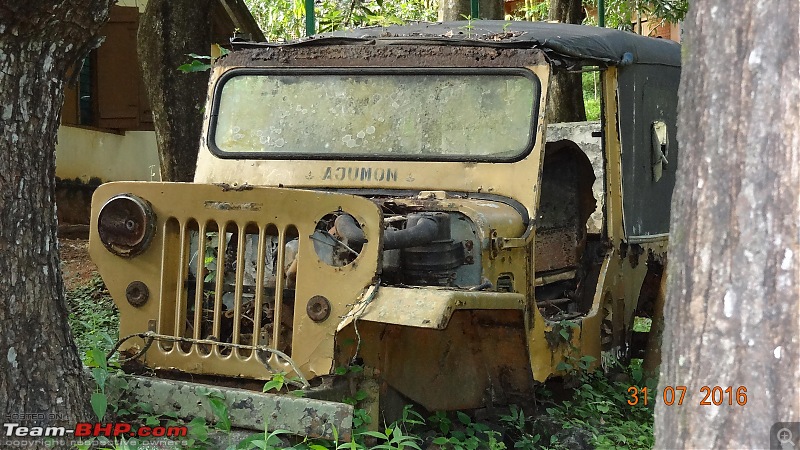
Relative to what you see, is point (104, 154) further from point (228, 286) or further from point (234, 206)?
point (234, 206)

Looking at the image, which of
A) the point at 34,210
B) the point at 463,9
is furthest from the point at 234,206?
the point at 463,9

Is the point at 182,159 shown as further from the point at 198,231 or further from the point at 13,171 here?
the point at 13,171

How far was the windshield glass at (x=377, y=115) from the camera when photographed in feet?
16.0

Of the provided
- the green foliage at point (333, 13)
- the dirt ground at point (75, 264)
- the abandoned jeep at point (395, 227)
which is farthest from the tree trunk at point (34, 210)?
the dirt ground at point (75, 264)

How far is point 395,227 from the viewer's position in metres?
4.27

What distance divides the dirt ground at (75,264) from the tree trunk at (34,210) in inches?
179

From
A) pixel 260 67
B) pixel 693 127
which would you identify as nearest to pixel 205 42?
pixel 260 67

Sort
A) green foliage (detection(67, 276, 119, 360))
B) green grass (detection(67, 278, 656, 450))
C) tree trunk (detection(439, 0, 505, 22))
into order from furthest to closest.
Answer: tree trunk (detection(439, 0, 505, 22)) → green foliage (detection(67, 276, 119, 360)) → green grass (detection(67, 278, 656, 450))

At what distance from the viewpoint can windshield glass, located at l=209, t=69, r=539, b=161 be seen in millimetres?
4891

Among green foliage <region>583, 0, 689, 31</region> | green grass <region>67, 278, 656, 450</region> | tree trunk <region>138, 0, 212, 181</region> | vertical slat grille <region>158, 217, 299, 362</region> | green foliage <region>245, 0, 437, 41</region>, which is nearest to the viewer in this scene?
green grass <region>67, 278, 656, 450</region>

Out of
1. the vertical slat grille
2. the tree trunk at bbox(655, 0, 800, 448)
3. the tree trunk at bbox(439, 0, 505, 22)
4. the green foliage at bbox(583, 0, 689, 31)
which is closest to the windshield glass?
the vertical slat grille
